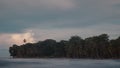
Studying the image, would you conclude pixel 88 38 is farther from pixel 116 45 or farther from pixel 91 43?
pixel 116 45

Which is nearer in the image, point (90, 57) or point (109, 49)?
point (109, 49)

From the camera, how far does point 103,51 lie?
601 feet

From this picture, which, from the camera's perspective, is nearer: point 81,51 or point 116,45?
point 116,45

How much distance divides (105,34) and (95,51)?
11.9m

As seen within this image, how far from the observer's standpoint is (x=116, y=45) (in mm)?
176750

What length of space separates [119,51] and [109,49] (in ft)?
19.6

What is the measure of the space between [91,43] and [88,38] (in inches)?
351

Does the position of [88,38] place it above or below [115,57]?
above

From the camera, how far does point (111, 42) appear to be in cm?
18238

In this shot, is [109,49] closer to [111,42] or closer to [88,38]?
[111,42]

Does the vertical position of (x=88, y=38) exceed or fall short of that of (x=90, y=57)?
it exceeds it

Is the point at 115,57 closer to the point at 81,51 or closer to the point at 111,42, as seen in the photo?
the point at 111,42

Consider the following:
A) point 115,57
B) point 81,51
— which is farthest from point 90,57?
point 115,57

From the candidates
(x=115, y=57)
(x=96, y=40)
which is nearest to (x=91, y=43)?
(x=96, y=40)
